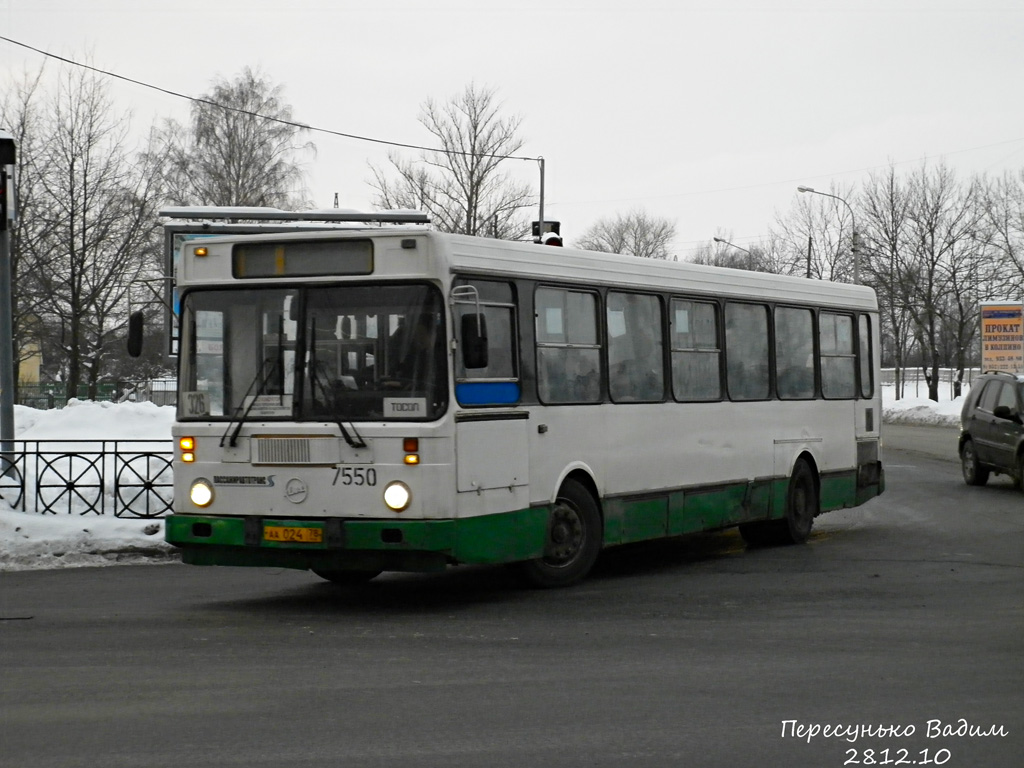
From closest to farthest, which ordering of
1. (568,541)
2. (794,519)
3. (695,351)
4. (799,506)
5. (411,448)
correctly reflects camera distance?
(411,448) < (568,541) < (695,351) < (794,519) < (799,506)

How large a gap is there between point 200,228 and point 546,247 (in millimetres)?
10710

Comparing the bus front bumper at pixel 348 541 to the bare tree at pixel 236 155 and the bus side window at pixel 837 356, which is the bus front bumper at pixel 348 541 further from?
the bare tree at pixel 236 155

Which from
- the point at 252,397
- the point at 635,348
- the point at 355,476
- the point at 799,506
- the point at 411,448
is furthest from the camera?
the point at 799,506

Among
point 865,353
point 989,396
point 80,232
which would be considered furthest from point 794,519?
point 80,232

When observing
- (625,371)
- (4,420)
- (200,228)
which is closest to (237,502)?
(625,371)

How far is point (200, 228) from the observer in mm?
20891

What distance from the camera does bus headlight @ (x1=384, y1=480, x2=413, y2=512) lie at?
32.6ft

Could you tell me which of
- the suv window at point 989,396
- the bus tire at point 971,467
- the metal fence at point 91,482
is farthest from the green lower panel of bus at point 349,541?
the bus tire at point 971,467

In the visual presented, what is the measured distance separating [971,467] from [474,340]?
15.0m

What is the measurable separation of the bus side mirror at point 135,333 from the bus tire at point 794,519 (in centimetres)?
667

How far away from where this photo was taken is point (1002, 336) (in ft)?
144

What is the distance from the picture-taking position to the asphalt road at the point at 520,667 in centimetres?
611

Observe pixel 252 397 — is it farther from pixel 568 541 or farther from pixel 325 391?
pixel 568 541

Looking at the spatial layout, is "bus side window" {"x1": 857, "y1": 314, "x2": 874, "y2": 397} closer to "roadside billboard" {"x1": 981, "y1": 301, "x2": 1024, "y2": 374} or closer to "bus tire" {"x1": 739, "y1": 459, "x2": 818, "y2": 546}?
"bus tire" {"x1": 739, "y1": 459, "x2": 818, "y2": 546}
